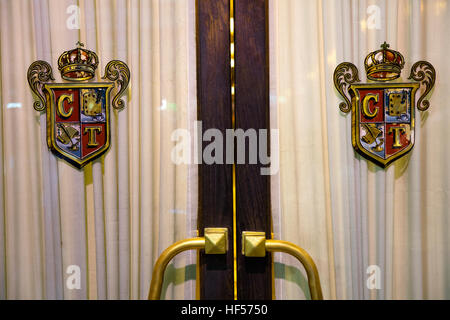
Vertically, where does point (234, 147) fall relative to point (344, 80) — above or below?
below

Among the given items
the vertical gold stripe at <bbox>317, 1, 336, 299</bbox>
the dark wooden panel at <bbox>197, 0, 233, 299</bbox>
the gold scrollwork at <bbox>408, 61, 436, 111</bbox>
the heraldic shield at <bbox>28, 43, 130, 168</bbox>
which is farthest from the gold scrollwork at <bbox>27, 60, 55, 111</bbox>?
the gold scrollwork at <bbox>408, 61, 436, 111</bbox>

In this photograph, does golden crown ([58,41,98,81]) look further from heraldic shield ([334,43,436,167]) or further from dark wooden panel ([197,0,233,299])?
heraldic shield ([334,43,436,167])

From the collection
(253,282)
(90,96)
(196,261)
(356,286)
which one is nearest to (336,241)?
(356,286)

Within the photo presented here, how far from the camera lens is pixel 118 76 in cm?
74

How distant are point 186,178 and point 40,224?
410 millimetres

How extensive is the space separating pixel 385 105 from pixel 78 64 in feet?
2.58

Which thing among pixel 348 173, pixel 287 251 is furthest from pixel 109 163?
pixel 348 173

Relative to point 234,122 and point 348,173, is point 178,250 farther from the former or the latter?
point 348,173

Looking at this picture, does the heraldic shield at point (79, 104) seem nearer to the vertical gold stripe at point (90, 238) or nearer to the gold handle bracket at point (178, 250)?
the vertical gold stripe at point (90, 238)

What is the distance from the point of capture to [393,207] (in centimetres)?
73

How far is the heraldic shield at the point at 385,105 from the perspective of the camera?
72 cm

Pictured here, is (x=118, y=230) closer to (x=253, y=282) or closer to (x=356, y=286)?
(x=253, y=282)

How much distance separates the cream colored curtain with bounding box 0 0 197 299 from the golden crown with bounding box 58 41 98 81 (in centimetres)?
2

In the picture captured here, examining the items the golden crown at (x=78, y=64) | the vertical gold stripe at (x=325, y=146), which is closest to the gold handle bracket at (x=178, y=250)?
the vertical gold stripe at (x=325, y=146)
